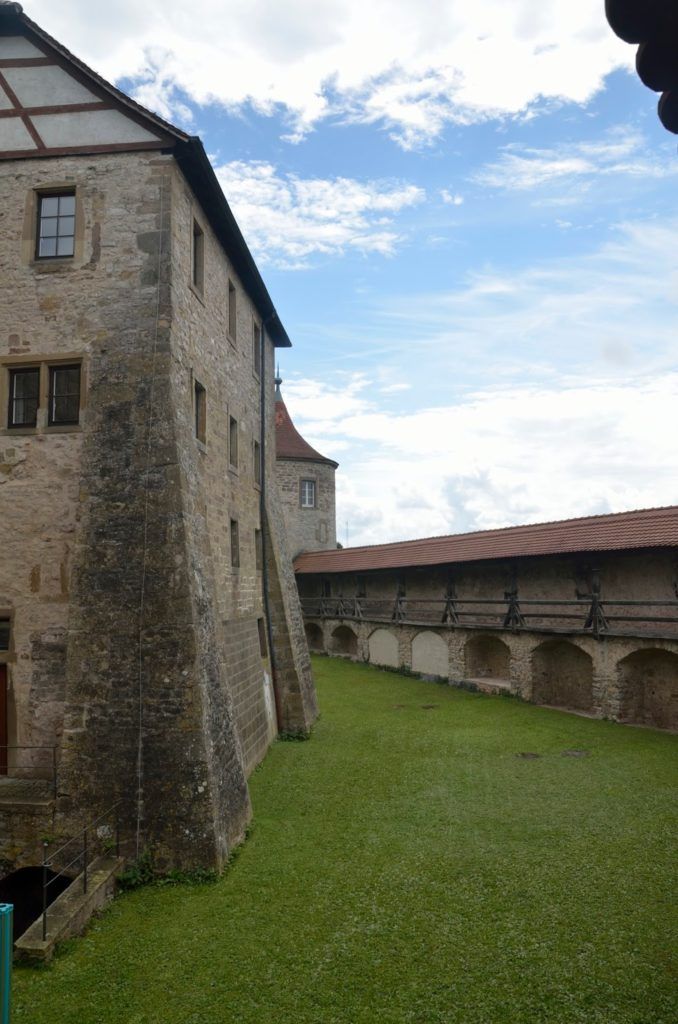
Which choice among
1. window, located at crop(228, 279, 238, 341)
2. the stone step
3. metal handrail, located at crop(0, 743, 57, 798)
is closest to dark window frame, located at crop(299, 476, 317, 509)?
window, located at crop(228, 279, 238, 341)

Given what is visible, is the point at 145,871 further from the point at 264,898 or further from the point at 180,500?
the point at 180,500

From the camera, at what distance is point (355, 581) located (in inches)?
1138

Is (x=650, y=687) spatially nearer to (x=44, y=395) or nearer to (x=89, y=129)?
(x=44, y=395)

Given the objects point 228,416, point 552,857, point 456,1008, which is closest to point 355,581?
point 228,416

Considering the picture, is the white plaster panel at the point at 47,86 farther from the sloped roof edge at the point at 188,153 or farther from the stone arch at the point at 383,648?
the stone arch at the point at 383,648

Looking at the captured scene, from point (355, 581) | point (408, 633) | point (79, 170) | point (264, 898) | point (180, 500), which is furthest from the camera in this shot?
point (355, 581)

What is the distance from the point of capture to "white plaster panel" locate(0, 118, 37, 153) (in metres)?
10.8

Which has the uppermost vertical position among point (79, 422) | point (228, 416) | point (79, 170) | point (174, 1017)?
point (79, 170)

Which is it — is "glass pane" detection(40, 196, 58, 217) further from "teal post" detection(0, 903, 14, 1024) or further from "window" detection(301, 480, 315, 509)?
"window" detection(301, 480, 315, 509)

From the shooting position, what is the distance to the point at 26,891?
9500mm

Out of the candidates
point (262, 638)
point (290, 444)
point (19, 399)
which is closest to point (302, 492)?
point (290, 444)

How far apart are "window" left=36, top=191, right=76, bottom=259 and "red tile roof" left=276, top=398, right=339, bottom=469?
939 inches

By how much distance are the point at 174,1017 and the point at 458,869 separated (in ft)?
12.5

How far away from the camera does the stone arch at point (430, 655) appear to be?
22.9 metres
